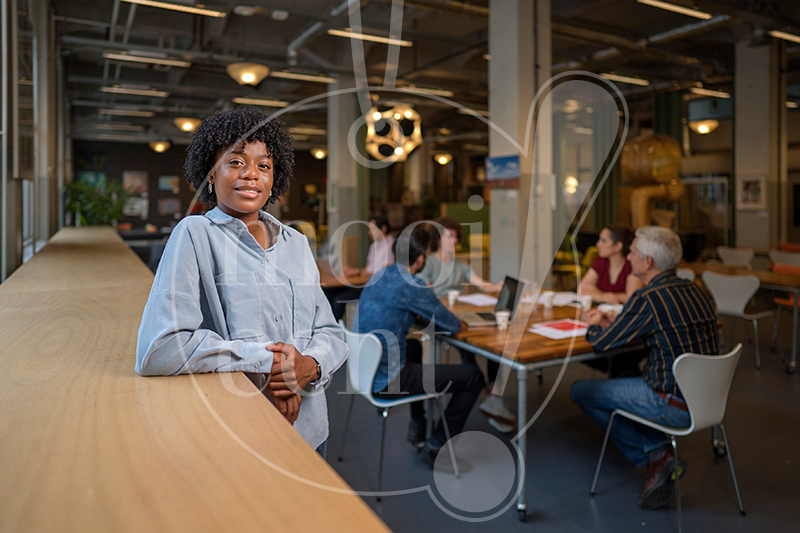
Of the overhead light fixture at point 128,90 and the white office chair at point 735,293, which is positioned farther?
the overhead light fixture at point 128,90

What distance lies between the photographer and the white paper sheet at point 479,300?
4141mm

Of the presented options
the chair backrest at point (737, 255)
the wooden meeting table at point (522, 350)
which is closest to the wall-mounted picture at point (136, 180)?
the chair backrest at point (737, 255)

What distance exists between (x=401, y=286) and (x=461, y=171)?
17.6 metres

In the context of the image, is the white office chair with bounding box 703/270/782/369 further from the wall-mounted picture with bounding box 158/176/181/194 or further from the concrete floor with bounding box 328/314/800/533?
the wall-mounted picture with bounding box 158/176/181/194

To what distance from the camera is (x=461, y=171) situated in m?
20.4

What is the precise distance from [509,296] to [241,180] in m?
2.71

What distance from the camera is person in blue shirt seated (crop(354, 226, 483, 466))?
10.4 feet

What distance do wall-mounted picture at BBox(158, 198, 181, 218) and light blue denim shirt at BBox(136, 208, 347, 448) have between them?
1892 centimetres

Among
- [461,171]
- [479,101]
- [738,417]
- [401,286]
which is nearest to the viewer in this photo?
[401,286]

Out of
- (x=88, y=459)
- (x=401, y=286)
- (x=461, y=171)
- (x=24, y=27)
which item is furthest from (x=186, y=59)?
(x=461, y=171)

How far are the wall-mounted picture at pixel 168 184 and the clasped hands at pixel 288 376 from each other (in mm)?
19416

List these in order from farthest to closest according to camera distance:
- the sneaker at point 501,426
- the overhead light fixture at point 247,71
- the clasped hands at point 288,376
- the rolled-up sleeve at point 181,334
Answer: the overhead light fixture at point 247,71 → the sneaker at point 501,426 → the clasped hands at point 288,376 → the rolled-up sleeve at point 181,334

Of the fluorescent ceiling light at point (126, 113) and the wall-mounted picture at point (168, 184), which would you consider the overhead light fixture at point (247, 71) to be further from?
the wall-mounted picture at point (168, 184)

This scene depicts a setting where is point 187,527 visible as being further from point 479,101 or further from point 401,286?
point 479,101
